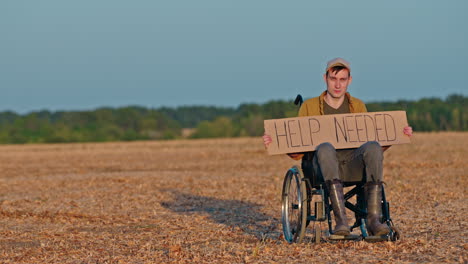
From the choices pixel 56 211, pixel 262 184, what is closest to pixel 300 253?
pixel 56 211

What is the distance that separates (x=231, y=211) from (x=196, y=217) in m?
0.82

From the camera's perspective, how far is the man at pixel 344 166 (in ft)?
23.5

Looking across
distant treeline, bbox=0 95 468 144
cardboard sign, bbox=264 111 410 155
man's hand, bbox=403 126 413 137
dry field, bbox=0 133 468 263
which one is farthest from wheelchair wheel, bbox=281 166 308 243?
distant treeline, bbox=0 95 468 144

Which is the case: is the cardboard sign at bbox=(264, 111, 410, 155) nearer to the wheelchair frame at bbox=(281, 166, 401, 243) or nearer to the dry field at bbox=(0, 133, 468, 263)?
the wheelchair frame at bbox=(281, 166, 401, 243)

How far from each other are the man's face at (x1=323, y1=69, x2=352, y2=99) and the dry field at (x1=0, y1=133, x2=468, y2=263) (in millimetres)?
1472

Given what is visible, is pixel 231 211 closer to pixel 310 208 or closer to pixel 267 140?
pixel 267 140

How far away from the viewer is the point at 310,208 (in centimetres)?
753

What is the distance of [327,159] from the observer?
721 centimetres

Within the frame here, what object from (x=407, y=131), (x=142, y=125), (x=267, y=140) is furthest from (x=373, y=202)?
(x=142, y=125)

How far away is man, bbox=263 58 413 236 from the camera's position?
23.5 feet

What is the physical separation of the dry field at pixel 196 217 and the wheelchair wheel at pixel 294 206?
0.49ft

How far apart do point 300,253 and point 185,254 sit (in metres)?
1.01

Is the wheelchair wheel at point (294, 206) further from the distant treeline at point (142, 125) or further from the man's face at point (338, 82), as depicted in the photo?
the distant treeline at point (142, 125)

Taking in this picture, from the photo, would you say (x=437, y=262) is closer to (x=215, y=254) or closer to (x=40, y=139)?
(x=215, y=254)
